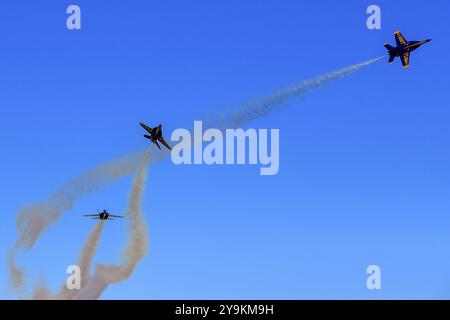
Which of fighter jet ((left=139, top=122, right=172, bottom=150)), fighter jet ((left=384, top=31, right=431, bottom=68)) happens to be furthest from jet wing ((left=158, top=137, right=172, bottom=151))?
Result: fighter jet ((left=384, top=31, right=431, bottom=68))

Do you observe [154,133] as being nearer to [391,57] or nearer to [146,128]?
[146,128]

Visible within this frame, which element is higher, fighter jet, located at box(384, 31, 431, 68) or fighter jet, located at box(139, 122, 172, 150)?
fighter jet, located at box(384, 31, 431, 68)

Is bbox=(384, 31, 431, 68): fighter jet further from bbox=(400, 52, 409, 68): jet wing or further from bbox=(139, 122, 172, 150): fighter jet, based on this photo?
bbox=(139, 122, 172, 150): fighter jet

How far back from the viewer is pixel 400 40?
188m

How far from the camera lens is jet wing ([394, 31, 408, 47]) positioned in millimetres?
187125

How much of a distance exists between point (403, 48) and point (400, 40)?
349 cm

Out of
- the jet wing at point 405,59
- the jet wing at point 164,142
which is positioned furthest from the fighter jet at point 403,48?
the jet wing at point 164,142

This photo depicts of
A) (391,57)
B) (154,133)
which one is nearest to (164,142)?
(154,133)
